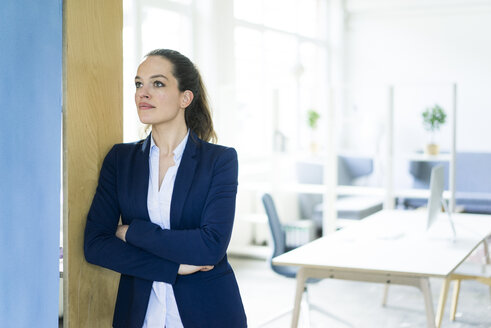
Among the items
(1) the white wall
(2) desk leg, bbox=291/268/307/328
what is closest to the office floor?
(2) desk leg, bbox=291/268/307/328

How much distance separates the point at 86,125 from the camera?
1.89 metres

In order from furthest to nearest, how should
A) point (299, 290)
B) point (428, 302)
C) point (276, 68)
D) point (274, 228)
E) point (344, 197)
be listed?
point (276, 68) < point (344, 197) < point (274, 228) < point (299, 290) < point (428, 302)

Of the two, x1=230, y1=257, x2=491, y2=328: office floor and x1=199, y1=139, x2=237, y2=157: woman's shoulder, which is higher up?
x1=199, y1=139, x2=237, y2=157: woman's shoulder

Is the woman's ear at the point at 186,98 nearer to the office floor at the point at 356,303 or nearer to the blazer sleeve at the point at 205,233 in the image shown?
the blazer sleeve at the point at 205,233

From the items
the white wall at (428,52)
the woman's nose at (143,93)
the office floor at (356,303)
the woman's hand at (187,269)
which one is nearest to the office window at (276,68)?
the white wall at (428,52)

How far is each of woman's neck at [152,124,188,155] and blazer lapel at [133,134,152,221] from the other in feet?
0.17

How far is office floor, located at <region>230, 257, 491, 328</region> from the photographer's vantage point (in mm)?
4414

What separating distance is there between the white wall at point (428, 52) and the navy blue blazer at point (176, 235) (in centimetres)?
711

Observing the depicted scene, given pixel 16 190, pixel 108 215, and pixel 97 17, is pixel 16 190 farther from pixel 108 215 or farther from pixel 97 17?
pixel 97 17

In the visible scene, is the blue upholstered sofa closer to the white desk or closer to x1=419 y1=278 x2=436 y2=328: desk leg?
the white desk

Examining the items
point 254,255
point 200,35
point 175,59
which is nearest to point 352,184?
point 254,255

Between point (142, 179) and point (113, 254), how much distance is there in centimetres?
25

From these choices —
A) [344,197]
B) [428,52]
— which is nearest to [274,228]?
[344,197]

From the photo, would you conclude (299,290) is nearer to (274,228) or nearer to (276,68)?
(274,228)
